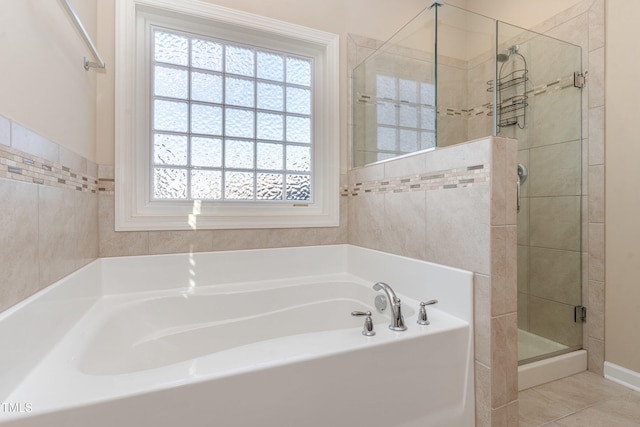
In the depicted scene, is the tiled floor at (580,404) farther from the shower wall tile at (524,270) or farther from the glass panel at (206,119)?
the glass panel at (206,119)

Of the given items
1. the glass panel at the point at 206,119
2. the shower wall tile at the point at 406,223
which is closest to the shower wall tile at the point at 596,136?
the shower wall tile at the point at 406,223

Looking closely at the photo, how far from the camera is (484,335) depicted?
1.30 meters

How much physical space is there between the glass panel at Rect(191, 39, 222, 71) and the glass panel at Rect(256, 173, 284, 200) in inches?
30.4

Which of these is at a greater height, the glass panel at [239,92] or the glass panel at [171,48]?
the glass panel at [171,48]

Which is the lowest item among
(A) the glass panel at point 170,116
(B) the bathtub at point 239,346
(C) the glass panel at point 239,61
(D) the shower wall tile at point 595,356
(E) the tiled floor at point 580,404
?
(E) the tiled floor at point 580,404

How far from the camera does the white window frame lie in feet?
5.86

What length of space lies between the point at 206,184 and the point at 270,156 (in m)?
0.48

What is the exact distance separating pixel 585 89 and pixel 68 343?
3.01 metres

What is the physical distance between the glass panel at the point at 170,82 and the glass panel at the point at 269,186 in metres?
0.71

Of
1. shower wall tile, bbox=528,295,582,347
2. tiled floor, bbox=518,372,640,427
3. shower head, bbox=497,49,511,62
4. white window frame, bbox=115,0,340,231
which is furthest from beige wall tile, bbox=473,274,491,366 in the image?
shower head, bbox=497,49,511,62

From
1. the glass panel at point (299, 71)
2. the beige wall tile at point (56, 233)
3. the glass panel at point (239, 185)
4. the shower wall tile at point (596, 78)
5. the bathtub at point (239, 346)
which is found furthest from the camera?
the glass panel at point (299, 71)

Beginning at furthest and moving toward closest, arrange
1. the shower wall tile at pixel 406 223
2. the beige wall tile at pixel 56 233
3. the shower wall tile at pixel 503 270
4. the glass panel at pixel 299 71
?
the glass panel at pixel 299 71 < the shower wall tile at pixel 406 223 < the shower wall tile at pixel 503 270 < the beige wall tile at pixel 56 233

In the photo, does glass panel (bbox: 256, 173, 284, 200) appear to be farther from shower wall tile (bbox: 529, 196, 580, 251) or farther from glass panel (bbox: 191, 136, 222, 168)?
shower wall tile (bbox: 529, 196, 580, 251)

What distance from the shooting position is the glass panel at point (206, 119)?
2016 millimetres
